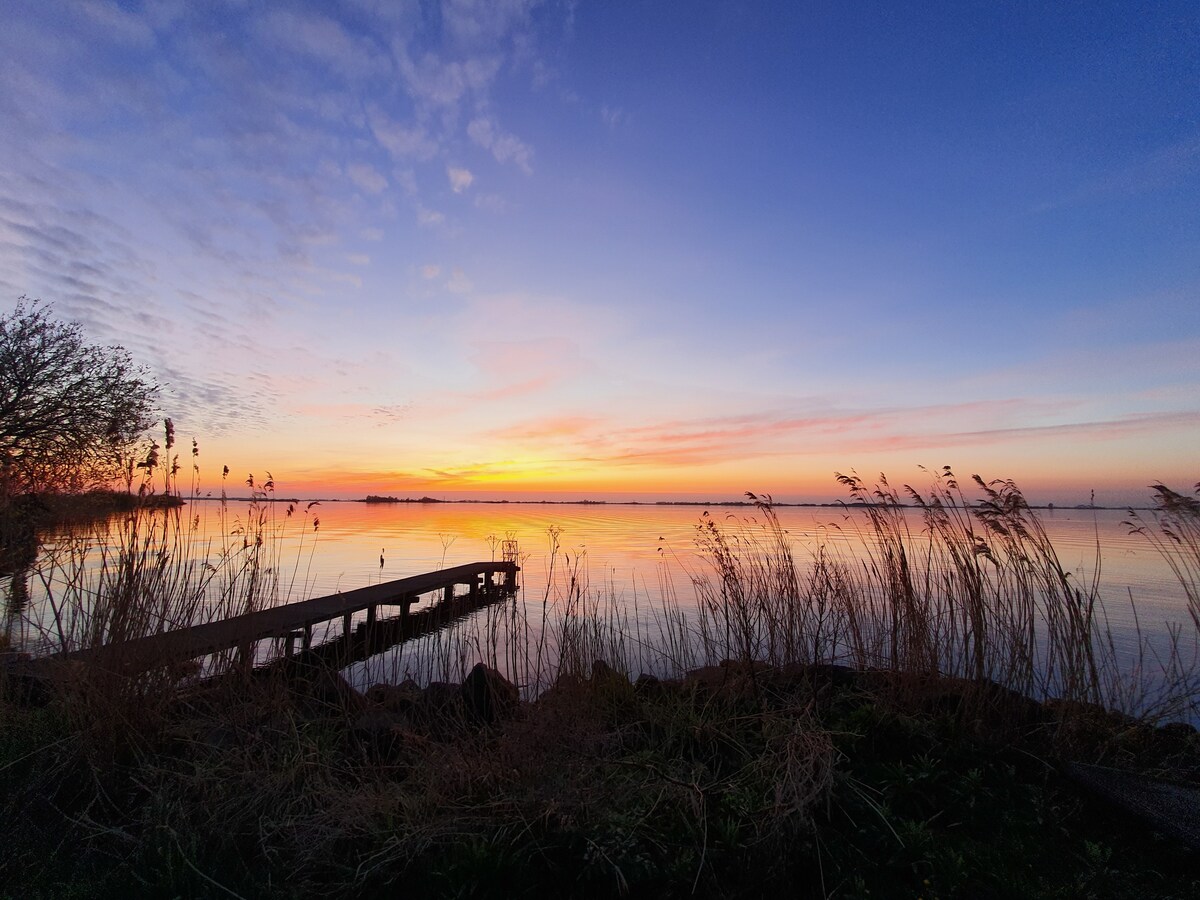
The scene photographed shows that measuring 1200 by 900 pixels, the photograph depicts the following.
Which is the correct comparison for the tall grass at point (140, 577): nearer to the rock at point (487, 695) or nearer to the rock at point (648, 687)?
the rock at point (487, 695)

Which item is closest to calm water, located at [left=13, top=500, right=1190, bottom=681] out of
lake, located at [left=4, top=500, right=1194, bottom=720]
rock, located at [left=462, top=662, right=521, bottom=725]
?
lake, located at [left=4, top=500, right=1194, bottom=720]

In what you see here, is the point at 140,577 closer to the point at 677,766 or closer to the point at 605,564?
the point at 677,766

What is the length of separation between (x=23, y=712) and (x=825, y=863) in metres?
5.87

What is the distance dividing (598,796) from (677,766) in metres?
0.84

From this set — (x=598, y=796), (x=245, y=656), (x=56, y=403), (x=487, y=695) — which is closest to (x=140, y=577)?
(x=245, y=656)

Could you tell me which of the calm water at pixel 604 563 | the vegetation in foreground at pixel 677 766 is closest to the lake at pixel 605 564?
the calm water at pixel 604 563

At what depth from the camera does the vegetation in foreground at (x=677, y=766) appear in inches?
120

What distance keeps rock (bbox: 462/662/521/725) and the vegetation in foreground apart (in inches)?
1.1

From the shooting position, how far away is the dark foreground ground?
3.01 m

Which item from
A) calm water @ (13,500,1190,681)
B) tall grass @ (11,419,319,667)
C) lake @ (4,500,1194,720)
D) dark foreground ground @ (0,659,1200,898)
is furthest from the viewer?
calm water @ (13,500,1190,681)

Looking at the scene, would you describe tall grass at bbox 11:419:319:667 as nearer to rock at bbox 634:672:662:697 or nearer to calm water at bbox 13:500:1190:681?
calm water at bbox 13:500:1190:681

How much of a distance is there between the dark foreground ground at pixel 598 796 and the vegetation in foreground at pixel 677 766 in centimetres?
2

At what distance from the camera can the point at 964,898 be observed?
2.88m

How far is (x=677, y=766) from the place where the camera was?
13.3 feet
